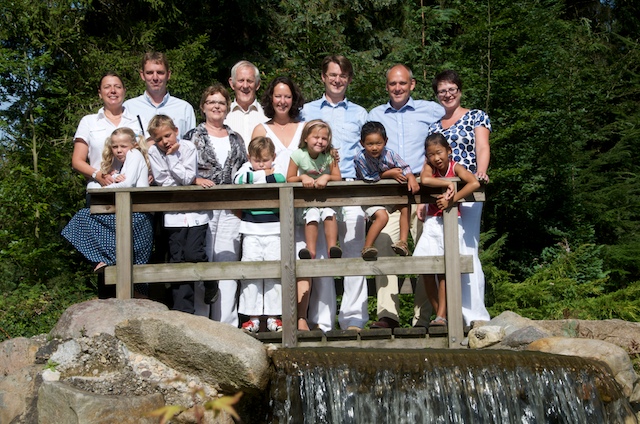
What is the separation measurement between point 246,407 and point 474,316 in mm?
2189

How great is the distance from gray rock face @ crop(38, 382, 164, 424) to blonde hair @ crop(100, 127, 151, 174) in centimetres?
199

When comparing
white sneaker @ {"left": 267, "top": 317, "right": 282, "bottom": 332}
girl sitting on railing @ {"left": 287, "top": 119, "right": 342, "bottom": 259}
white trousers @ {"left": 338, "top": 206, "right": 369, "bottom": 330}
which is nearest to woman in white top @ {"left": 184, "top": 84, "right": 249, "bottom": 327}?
white sneaker @ {"left": 267, "top": 317, "right": 282, "bottom": 332}


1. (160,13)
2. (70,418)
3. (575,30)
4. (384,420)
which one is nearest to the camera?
(70,418)

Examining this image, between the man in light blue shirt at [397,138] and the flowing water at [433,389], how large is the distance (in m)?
1.42

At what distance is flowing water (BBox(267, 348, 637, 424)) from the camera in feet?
19.4

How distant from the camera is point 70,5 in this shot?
39.1ft

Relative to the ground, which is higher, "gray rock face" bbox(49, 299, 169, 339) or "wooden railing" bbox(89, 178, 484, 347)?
"wooden railing" bbox(89, 178, 484, 347)

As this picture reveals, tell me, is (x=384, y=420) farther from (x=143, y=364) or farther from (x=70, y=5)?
(x=70, y=5)

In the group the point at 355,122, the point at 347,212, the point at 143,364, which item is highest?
the point at 355,122

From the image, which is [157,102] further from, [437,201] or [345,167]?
[437,201]

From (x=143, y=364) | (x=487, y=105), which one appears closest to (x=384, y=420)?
(x=143, y=364)

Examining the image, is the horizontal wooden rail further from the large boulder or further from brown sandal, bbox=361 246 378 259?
the large boulder

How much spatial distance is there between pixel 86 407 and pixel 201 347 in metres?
0.78

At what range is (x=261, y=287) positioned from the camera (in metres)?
7.07
